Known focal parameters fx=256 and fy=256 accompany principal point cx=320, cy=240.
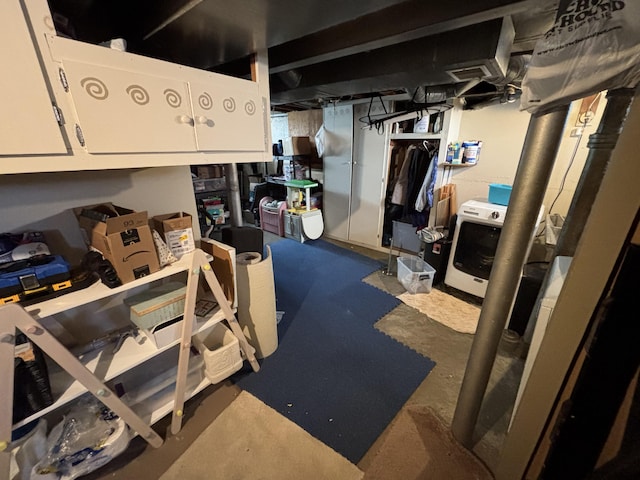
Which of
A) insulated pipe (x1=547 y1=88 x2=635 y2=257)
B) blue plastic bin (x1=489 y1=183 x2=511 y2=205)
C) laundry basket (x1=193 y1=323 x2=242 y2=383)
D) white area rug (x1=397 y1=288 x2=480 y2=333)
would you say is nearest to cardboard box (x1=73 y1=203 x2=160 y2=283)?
laundry basket (x1=193 y1=323 x2=242 y2=383)

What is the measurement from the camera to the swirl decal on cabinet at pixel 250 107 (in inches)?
51.7

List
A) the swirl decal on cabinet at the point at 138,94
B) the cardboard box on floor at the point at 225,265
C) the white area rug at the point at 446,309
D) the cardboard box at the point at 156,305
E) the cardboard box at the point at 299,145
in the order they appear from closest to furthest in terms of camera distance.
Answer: the swirl decal on cabinet at the point at 138,94 < the cardboard box at the point at 156,305 < the cardboard box on floor at the point at 225,265 < the white area rug at the point at 446,309 < the cardboard box at the point at 299,145

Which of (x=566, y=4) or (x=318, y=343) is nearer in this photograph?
(x=566, y=4)

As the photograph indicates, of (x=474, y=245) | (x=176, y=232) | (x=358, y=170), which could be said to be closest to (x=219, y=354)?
(x=176, y=232)

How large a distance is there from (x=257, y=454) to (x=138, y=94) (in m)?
1.72

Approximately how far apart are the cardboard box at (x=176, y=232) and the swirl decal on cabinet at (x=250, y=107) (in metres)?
0.63

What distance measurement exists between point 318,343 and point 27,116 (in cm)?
196

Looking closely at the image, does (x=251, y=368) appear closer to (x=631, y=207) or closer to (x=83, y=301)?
(x=83, y=301)

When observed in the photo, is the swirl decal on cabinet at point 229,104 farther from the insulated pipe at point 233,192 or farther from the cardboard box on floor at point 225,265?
the cardboard box on floor at point 225,265

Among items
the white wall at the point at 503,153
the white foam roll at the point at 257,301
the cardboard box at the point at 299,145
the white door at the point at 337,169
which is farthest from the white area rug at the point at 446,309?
the cardboard box at the point at 299,145

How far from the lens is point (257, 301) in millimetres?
1733

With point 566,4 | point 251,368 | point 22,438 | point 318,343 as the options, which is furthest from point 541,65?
point 22,438

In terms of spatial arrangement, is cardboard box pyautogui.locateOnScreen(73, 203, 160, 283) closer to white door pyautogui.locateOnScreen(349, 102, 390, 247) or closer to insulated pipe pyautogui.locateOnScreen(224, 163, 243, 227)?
insulated pipe pyautogui.locateOnScreen(224, 163, 243, 227)

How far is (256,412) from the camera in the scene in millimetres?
1524
